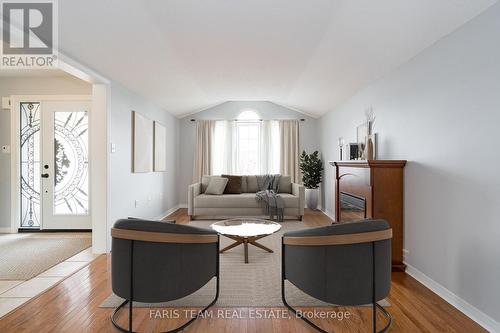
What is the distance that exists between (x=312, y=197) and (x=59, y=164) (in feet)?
16.1

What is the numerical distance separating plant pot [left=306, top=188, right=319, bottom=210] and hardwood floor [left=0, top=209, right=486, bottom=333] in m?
4.03

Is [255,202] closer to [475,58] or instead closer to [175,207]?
[175,207]

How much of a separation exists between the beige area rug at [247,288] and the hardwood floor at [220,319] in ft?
0.34

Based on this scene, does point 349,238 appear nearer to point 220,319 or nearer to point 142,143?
point 220,319

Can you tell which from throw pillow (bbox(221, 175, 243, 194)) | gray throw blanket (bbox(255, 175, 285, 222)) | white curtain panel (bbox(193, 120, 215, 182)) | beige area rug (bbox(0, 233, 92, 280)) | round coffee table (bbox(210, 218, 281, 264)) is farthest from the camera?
white curtain panel (bbox(193, 120, 215, 182))

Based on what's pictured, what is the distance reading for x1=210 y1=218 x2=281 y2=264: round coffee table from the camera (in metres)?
3.02

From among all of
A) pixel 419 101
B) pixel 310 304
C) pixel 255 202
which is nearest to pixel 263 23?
pixel 419 101

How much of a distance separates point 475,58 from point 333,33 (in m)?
1.27

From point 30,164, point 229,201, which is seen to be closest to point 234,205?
point 229,201

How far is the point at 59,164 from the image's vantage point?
4371mm

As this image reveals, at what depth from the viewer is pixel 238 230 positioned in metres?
3.22

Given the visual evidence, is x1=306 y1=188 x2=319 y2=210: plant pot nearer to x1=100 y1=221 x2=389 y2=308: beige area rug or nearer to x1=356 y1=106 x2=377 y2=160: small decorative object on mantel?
x1=356 y1=106 x2=377 y2=160: small decorative object on mantel

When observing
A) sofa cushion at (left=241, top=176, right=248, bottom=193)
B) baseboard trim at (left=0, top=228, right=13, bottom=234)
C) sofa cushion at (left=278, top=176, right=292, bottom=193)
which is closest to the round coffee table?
sofa cushion at (left=241, top=176, right=248, bottom=193)

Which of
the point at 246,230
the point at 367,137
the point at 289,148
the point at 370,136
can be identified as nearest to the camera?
the point at 246,230
